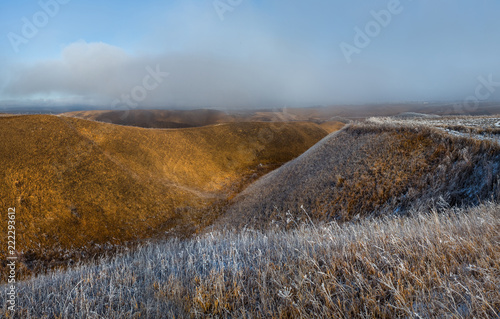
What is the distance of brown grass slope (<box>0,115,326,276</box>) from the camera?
1725 centimetres

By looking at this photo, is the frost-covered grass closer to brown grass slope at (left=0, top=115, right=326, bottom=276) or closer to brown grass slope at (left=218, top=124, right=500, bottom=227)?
brown grass slope at (left=218, top=124, right=500, bottom=227)

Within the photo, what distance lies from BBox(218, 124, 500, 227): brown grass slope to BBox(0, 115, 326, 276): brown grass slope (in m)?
7.43

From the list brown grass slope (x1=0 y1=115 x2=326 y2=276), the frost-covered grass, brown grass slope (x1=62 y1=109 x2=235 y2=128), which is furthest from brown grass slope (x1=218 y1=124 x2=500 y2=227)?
brown grass slope (x1=62 y1=109 x2=235 y2=128)

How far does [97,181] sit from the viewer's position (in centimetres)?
2192

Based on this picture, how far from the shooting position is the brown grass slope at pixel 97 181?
17250mm

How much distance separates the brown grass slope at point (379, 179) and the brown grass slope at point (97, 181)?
7428 mm

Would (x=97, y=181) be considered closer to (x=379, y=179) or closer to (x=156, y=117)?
(x=379, y=179)

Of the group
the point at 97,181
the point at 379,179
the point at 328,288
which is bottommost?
the point at 97,181

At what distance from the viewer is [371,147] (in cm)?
1803

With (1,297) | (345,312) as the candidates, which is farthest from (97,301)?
(345,312)

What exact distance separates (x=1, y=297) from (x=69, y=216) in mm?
17009

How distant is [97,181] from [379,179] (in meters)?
23.6

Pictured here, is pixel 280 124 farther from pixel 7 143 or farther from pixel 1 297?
pixel 1 297

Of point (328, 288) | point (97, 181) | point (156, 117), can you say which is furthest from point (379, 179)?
point (156, 117)
